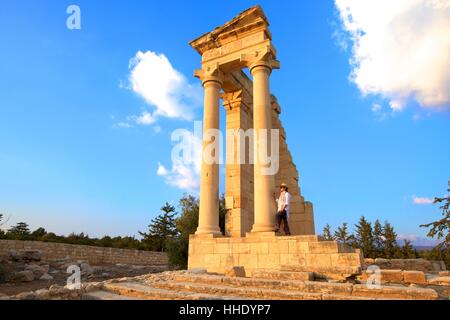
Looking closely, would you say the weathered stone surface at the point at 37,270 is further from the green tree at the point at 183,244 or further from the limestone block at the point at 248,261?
the limestone block at the point at 248,261

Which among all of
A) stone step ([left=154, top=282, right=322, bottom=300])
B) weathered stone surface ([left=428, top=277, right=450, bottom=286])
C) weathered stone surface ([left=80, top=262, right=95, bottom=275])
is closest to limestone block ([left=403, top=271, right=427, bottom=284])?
weathered stone surface ([left=428, top=277, right=450, bottom=286])

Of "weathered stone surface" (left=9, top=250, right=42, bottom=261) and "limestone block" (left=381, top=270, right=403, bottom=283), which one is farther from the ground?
"limestone block" (left=381, top=270, right=403, bottom=283)

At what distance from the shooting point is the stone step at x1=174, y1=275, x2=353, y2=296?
597 cm

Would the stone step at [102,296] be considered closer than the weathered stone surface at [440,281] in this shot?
Answer: Yes

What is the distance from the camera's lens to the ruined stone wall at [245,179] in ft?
47.2

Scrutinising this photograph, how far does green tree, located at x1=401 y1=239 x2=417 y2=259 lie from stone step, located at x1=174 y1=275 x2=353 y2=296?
2763cm

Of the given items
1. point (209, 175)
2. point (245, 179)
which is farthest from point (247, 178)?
point (209, 175)

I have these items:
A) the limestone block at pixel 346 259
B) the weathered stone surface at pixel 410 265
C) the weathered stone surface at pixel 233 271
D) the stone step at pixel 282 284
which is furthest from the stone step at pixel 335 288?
the weathered stone surface at pixel 410 265

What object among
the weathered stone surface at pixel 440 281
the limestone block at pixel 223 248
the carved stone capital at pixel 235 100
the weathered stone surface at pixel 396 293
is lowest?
the weathered stone surface at pixel 440 281

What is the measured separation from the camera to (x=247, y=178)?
15.6 meters

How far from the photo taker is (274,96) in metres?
17.8

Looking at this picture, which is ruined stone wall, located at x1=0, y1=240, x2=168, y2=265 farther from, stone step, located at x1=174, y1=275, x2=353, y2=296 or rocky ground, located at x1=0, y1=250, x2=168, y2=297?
stone step, located at x1=174, y1=275, x2=353, y2=296
